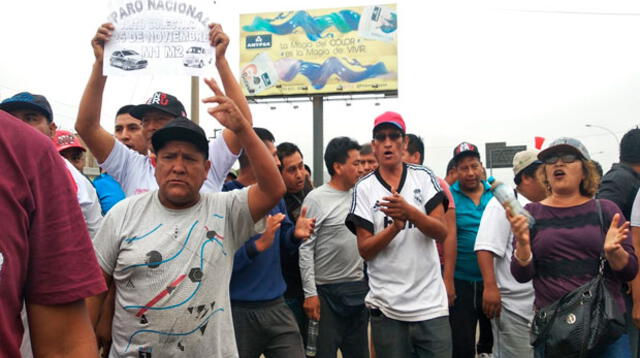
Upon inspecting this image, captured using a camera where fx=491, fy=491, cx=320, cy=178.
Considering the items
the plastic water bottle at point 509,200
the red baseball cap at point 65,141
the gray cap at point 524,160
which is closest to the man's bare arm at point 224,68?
the plastic water bottle at point 509,200

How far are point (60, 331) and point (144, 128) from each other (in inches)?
84.9

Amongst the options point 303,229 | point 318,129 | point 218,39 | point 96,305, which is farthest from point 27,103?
point 318,129

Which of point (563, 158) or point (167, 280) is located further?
point (563, 158)

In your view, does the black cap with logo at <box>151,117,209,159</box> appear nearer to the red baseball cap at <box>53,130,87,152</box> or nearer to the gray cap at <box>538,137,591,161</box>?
the gray cap at <box>538,137,591,161</box>

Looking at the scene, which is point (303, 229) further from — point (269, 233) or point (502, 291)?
point (502, 291)

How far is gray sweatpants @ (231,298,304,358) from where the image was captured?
3162mm

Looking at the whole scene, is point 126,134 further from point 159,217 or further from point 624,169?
point 624,169

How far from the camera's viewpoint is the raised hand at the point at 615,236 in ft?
8.91

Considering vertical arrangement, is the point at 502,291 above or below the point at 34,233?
below

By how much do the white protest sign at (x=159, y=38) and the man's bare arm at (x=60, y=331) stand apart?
70.9 inches

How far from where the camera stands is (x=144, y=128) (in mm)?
3074

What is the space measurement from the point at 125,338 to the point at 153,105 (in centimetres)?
139

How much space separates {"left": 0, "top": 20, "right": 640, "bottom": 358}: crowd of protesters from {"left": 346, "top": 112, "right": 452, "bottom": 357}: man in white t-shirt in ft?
0.03

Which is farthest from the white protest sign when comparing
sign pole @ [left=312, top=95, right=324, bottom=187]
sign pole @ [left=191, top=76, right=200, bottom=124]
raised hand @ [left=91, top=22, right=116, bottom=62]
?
sign pole @ [left=312, top=95, right=324, bottom=187]
